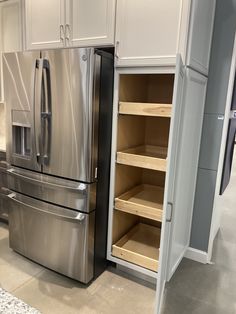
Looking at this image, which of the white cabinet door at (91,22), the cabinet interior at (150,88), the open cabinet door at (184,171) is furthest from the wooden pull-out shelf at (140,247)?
the white cabinet door at (91,22)

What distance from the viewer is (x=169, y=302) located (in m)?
2.11

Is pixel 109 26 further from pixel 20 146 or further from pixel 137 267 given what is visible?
pixel 137 267

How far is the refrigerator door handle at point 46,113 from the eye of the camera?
2049 millimetres

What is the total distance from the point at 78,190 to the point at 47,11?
1.59 metres

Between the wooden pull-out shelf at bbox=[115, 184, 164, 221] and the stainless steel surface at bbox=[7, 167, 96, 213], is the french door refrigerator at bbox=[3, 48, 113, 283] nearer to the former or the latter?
the stainless steel surface at bbox=[7, 167, 96, 213]

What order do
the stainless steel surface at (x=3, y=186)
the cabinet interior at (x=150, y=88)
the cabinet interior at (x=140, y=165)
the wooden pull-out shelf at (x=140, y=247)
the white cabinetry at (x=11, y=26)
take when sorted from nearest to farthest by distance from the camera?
the cabinet interior at (x=140, y=165), the wooden pull-out shelf at (x=140, y=247), the cabinet interior at (x=150, y=88), the white cabinetry at (x=11, y=26), the stainless steel surface at (x=3, y=186)

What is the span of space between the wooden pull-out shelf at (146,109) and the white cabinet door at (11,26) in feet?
5.12

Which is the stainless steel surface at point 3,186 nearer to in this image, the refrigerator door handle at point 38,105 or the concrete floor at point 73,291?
the concrete floor at point 73,291

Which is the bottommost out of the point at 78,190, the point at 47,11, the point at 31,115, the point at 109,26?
the point at 78,190

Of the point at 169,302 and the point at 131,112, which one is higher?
the point at 131,112

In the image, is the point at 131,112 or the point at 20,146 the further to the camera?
the point at 20,146

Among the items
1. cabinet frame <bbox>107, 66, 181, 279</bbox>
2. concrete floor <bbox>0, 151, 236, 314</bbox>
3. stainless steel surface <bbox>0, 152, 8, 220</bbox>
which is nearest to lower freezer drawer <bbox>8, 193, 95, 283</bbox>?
concrete floor <bbox>0, 151, 236, 314</bbox>

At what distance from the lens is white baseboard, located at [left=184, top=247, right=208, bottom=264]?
2644 mm

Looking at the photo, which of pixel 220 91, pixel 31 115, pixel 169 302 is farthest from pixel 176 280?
pixel 31 115
